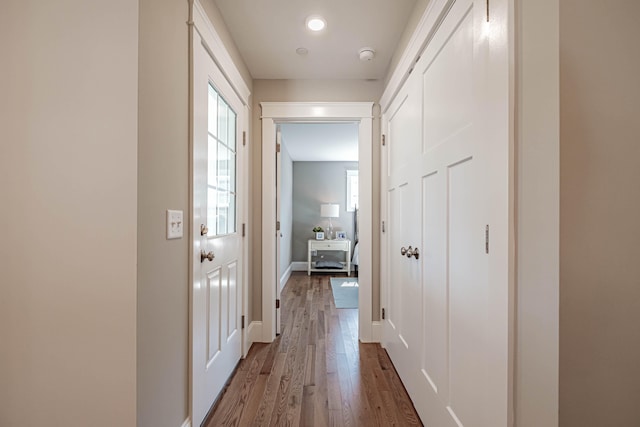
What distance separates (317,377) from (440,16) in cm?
216

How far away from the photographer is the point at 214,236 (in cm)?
167

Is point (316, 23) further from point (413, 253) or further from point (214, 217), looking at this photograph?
point (413, 253)

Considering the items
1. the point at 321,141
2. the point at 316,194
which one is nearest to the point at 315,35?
the point at 321,141

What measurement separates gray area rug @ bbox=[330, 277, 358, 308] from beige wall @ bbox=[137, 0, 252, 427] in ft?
8.39

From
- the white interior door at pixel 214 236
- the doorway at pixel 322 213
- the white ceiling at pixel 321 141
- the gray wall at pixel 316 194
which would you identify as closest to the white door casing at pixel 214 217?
the white interior door at pixel 214 236

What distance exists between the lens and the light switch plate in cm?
115

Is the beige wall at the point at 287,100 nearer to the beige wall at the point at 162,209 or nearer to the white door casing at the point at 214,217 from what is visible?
the white door casing at the point at 214,217

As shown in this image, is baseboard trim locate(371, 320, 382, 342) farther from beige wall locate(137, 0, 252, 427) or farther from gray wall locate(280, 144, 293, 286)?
gray wall locate(280, 144, 293, 286)

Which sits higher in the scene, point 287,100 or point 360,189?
point 287,100
